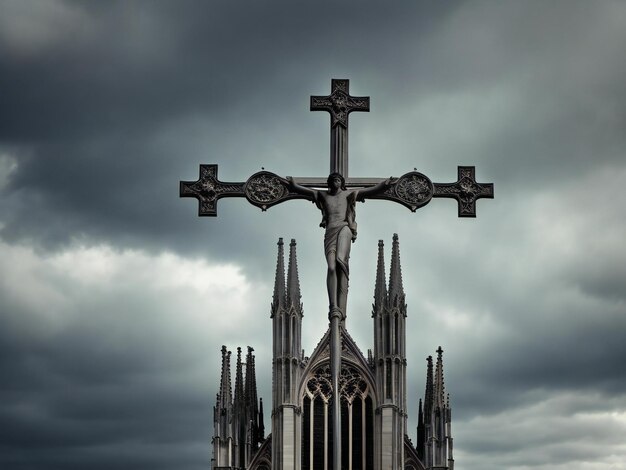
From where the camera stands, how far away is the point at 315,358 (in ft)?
221

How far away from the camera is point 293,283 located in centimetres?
6506

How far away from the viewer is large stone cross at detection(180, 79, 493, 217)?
1464 centimetres

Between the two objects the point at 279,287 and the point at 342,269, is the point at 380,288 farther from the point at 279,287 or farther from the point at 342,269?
the point at 342,269

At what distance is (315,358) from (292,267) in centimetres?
547

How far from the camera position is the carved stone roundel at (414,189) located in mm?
14648

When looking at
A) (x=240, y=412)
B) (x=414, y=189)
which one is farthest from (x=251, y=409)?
(x=414, y=189)

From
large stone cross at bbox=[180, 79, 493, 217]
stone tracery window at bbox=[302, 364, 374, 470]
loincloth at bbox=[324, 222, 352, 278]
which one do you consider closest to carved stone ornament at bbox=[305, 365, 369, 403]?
stone tracery window at bbox=[302, 364, 374, 470]

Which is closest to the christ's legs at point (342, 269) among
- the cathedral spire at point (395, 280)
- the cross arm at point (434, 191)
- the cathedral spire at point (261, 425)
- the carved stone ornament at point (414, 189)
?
the cross arm at point (434, 191)

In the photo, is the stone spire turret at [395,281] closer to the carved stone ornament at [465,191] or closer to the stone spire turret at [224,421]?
the stone spire turret at [224,421]

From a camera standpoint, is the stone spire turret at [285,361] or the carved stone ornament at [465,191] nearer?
the carved stone ornament at [465,191]

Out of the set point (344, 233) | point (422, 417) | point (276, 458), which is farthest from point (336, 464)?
point (422, 417)

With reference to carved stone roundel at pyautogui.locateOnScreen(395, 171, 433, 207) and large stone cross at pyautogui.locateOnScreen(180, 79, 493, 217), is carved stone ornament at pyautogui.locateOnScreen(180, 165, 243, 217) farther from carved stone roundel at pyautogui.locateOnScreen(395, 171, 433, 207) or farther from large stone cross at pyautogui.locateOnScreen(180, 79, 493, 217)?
carved stone roundel at pyautogui.locateOnScreen(395, 171, 433, 207)

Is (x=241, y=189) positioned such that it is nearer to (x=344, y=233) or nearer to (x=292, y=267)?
(x=344, y=233)

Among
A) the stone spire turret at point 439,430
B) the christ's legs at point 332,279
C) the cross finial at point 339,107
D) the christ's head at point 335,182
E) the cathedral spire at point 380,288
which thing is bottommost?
the christ's legs at point 332,279
